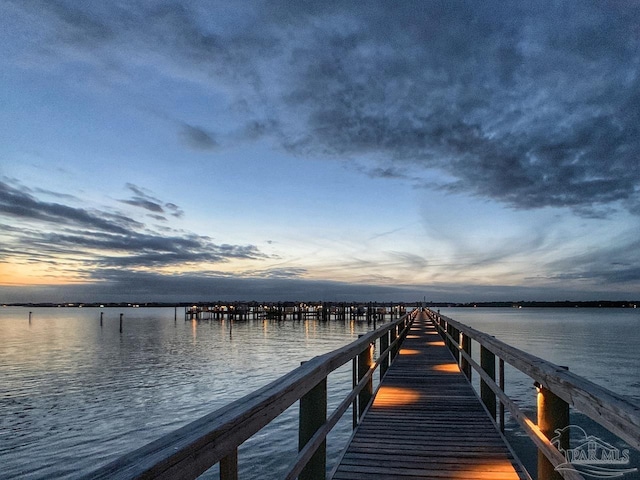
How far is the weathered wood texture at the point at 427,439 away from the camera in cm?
429

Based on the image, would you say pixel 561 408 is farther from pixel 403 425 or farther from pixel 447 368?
pixel 447 368

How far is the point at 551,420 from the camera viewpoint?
3.06 metres

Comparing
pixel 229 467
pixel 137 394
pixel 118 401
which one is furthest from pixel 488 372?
pixel 137 394

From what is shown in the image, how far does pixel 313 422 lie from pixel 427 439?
2748 millimetres

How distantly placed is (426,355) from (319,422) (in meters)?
10.8

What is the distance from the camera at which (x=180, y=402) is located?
52.9 feet

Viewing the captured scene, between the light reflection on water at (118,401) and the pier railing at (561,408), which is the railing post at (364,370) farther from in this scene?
the light reflection on water at (118,401)

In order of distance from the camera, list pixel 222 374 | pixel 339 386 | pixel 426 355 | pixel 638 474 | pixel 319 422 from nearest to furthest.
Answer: pixel 319 422 → pixel 638 474 → pixel 426 355 → pixel 339 386 → pixel 222 374

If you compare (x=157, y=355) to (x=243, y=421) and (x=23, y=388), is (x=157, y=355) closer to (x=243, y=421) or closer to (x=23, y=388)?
(x=23, y=388)

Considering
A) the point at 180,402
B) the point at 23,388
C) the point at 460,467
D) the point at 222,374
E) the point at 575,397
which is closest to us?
the point at 575,397

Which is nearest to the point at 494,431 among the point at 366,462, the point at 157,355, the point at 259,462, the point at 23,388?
the point at 366,462

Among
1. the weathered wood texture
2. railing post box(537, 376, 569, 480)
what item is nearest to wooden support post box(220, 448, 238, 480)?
railing post box(537, 376, 569, 480)

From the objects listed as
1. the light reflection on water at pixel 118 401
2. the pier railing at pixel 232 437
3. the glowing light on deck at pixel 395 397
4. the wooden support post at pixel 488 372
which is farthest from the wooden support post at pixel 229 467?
the light reflection on water at pixel 118 401

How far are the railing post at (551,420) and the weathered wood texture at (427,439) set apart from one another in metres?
1.16
